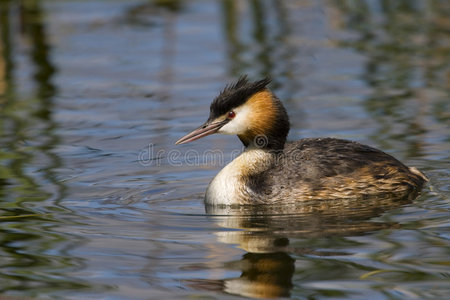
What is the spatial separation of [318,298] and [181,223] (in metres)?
2.06

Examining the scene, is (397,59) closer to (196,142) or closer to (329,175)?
(196,142)

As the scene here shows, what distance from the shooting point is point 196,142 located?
10.1m

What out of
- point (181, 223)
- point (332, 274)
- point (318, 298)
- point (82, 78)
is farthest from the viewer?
point (82, 78)

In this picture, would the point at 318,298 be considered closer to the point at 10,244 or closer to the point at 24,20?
the point at 10,244

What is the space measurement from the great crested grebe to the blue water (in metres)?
0.26

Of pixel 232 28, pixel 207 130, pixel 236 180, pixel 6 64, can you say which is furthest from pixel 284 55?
pixel 236 180

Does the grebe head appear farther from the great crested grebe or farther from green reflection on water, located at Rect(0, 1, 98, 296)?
green reflection on water, located at Rect(0, 1, 98, 296)

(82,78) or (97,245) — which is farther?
(82,78)

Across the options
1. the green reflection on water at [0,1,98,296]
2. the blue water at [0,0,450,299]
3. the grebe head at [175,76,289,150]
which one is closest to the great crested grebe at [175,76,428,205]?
the grebe head at [175,76,289,150]

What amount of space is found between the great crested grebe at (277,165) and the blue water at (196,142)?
0.86ft

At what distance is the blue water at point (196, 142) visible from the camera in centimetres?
577

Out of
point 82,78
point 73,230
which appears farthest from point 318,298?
point 82,78

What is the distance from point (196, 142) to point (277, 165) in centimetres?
214

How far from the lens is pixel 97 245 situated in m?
6.49
